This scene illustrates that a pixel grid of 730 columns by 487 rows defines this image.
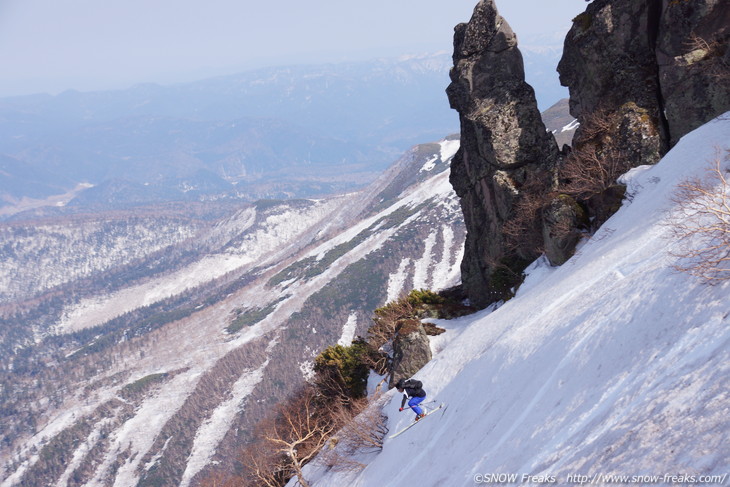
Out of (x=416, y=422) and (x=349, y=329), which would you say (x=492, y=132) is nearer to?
(x=416, y=422)

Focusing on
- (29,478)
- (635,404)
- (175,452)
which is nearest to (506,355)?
(635,404)

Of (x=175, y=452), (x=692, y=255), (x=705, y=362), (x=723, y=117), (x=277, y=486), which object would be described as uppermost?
(x=723, y=117)

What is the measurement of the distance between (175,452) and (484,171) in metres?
148

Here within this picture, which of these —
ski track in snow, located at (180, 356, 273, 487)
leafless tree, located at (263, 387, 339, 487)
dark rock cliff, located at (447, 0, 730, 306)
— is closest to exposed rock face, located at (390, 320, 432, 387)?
leafless tree, located at (263, 387, 339, 487)

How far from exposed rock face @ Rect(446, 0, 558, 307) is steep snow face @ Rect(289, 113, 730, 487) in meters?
8.95

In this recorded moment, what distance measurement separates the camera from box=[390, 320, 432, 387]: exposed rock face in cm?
2914

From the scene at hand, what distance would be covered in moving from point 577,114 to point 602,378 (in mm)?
25890

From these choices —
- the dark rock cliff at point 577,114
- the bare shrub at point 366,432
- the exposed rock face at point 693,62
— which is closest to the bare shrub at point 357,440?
the bare shrub at point 366,432

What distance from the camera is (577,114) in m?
32.3

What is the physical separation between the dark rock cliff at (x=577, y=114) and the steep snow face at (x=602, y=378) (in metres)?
2.91

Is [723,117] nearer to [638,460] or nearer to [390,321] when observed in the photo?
[638,460]

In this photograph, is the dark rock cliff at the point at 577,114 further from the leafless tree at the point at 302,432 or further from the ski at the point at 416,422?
the leafless tree at the point at 302,432

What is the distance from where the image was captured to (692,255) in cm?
1268

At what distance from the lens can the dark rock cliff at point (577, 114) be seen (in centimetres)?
2497
